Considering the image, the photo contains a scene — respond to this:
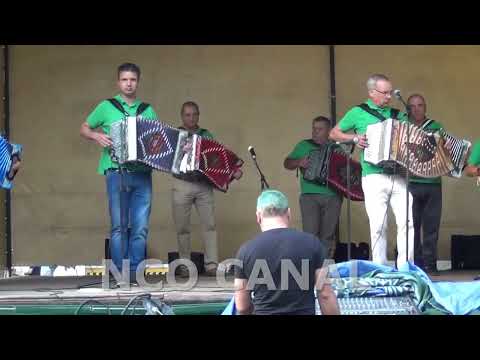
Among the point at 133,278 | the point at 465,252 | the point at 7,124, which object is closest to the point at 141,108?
the point at 133,278

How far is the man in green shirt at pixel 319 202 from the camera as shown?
9.33 meters

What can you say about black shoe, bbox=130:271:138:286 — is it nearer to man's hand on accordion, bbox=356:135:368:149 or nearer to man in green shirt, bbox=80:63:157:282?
man in green shirt, bbox=80:63:157:282

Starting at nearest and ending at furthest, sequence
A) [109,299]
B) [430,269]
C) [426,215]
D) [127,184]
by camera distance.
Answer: [109,299] → [127,184] → [430,269] → [426,215]

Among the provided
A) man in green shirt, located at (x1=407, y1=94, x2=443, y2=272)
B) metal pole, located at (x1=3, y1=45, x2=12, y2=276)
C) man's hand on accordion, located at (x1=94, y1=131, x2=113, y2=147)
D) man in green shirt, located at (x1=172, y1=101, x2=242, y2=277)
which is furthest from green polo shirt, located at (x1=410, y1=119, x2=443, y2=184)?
metal pole, located at (x1=3, y1=45, x2=12, y2=276)

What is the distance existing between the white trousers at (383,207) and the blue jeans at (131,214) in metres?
1.77

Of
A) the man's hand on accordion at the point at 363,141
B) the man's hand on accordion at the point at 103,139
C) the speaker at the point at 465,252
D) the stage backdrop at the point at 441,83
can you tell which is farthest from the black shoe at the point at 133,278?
the speaker at the point at 465,252

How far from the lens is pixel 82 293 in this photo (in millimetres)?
7344

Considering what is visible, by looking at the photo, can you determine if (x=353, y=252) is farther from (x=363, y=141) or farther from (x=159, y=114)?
(x=159, y=114)

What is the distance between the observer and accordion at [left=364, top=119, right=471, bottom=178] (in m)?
7.75

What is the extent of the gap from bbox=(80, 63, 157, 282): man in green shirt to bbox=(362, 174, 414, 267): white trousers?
1778 mm

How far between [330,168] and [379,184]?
1.18 m

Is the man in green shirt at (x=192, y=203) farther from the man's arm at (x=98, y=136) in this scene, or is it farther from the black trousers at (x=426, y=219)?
the black trousers at (x=426, y=219)

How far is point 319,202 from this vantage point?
30.7 ft
